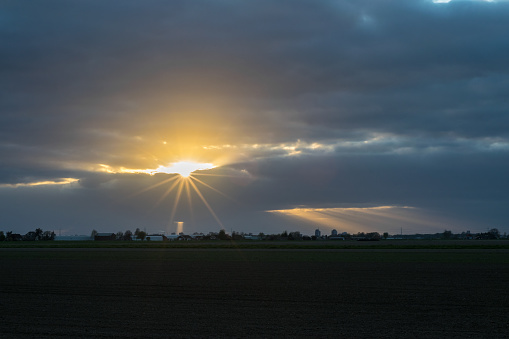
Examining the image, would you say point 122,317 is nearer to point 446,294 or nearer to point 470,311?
point 470,311

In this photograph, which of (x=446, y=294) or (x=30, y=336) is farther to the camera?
(x=446, y=294)

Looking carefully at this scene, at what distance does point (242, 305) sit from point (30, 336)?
8446 millimetres

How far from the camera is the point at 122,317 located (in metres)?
18.4

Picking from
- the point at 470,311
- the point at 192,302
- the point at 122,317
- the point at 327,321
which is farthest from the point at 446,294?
the point at 122,317

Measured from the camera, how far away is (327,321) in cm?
1734

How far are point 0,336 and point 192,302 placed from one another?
26.9ft

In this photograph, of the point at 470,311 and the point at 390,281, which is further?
the point at 390,281

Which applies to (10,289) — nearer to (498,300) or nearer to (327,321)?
(327,321)

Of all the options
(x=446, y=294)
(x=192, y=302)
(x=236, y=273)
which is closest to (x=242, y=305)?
(x=192, y=302)

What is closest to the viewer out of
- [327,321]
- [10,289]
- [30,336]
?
[30,336]

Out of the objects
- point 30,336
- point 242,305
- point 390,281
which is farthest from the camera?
point 390,281

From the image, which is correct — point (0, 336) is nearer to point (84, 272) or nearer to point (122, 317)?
point (122, 317)

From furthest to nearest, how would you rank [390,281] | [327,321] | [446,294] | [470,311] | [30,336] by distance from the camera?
→ [390,281] → [446,294] → [470,311] → [327,321] → [30,336]

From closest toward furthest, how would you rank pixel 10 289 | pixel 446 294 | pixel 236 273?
pixel 446 294 < pixel 10 289 < pixel 236 273
